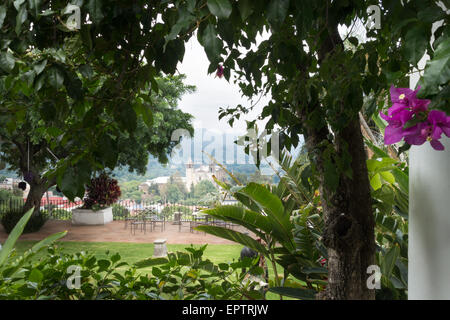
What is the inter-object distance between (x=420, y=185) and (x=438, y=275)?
163mm

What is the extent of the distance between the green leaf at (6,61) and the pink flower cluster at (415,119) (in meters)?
0.45

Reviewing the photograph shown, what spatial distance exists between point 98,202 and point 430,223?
24.3ft

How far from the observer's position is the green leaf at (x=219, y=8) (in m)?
0.30

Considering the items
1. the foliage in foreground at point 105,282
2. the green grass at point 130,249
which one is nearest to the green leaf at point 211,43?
the foliage in foreground at point 105,282

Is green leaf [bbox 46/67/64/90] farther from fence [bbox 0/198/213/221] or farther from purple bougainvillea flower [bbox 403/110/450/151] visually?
fence [bbox 0/198/213/221]

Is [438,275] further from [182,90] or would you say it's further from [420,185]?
[182,90]

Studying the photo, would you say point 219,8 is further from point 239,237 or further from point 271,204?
point 239,237

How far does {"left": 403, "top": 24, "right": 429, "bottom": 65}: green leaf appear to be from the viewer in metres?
0.32

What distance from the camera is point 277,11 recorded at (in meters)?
0.32

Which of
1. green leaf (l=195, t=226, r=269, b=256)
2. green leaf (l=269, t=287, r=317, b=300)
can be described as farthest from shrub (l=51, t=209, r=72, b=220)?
green leaf (l=269, t=287, r=317, b=300)

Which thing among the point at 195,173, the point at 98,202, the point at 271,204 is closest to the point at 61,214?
the point at 98,202

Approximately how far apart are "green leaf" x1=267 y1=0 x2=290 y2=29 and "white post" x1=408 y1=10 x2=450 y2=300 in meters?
0.44
